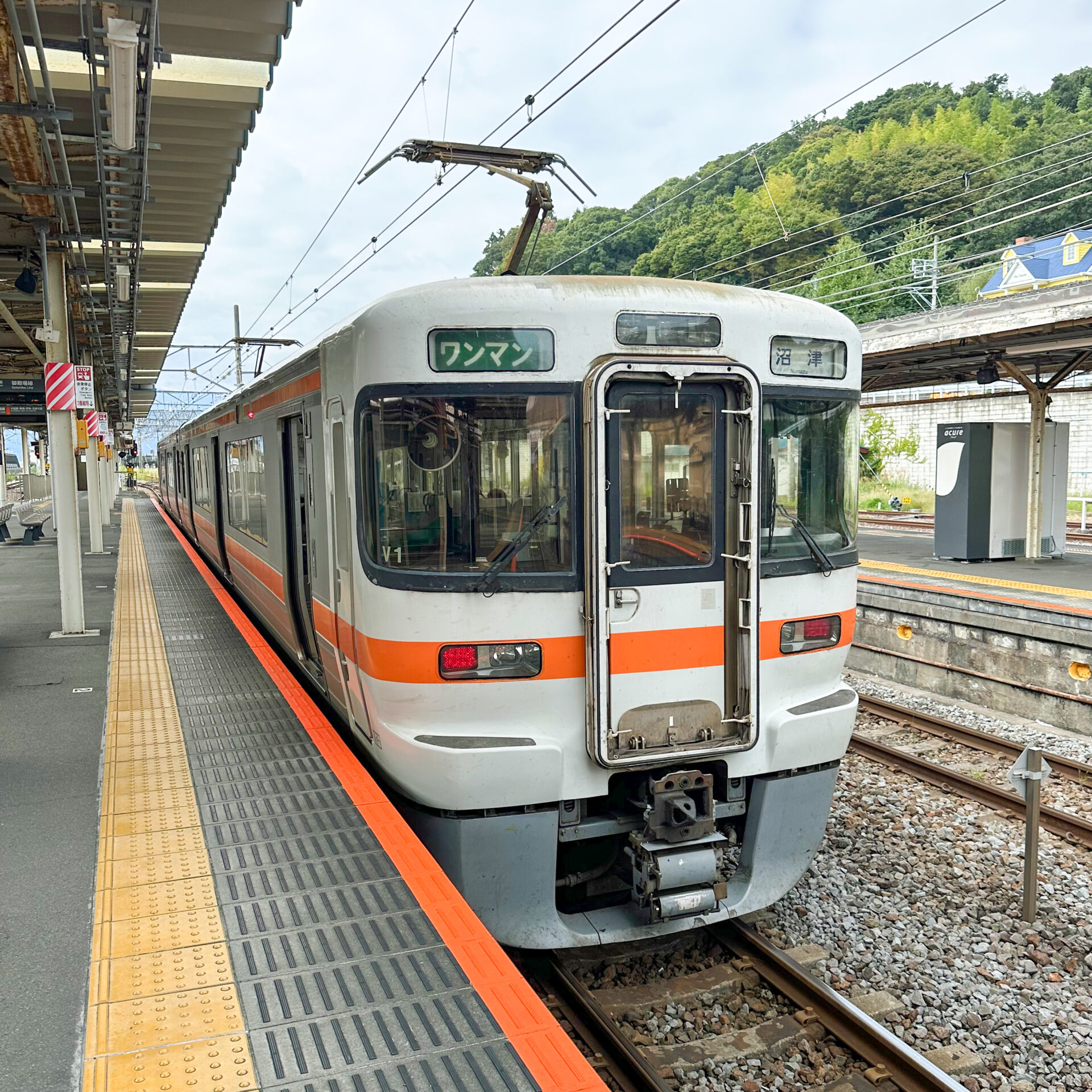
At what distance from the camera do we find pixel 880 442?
111ft

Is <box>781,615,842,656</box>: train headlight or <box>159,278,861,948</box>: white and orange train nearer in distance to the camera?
<box>159,278,861,948</box>: white and orange train

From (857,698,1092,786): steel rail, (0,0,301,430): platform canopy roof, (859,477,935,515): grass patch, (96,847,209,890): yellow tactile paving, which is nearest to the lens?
(96,847,209,890): yellow tactile paving

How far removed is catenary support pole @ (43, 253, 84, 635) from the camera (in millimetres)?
9016

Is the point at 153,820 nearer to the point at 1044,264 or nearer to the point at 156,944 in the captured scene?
the point at 156,944

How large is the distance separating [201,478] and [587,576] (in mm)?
11250

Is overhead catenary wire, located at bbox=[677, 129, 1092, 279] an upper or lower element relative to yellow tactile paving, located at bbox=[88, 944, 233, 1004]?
upper

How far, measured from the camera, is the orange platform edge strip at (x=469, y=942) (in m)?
2.48

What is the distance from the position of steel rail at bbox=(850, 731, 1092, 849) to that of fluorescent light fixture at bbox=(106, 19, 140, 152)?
701 cm

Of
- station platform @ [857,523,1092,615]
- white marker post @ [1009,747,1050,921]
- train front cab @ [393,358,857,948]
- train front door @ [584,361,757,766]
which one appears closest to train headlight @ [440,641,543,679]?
train front cab @ [393,358,857,948]

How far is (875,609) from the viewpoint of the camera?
39.7 feet

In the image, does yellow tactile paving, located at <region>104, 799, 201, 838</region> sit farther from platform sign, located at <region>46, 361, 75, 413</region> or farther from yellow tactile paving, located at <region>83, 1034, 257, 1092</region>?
platform sign, located at <region>46, 361, 75, 413</region>

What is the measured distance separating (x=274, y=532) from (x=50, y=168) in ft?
10.6

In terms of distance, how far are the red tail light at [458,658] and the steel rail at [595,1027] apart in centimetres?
156

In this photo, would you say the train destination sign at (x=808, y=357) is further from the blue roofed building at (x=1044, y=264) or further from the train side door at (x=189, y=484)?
the blue roofed building at (x=1044, y=264)
